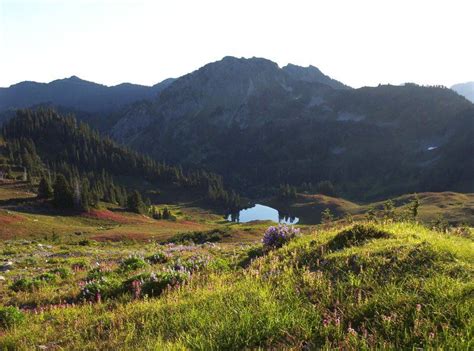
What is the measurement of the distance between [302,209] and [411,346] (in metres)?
164

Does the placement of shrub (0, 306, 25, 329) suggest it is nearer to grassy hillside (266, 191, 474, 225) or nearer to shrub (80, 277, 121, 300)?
shrub (80, 277, 121, 300)

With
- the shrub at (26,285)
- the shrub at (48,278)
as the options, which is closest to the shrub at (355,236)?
the shrub at (26,285)

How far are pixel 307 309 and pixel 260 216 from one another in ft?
574

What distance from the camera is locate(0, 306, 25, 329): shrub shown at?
26.3 ft

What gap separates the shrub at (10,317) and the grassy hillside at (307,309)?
0.12 ft

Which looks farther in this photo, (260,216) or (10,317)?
(260,216)

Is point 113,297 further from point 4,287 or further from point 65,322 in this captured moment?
point 4,287

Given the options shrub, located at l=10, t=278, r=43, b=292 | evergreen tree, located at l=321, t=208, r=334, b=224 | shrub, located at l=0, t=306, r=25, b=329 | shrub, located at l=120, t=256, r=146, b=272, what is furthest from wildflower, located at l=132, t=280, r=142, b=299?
evergreen tree, located at l=321, t=208, r=334, b=224

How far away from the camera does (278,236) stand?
12.2 meters

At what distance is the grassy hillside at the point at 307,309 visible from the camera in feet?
15.7

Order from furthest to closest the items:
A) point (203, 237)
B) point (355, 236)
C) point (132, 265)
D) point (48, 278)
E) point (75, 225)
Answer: point (75, 225) < point (203, 237) < point (132, 265) < point (48, 278) < point (355, 236)

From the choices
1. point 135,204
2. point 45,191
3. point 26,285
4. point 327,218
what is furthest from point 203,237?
point 135,204

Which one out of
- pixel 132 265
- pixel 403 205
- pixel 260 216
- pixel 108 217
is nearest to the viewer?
pixel 132 265

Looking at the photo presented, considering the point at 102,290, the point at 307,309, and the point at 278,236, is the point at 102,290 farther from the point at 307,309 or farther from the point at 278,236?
the point at 307,309
